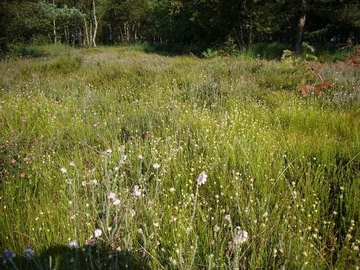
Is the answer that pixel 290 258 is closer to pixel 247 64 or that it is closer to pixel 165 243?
pixel 165 243

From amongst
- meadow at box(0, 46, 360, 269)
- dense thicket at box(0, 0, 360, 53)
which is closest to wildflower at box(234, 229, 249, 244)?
meadow at box(0, 46, 360, 269)

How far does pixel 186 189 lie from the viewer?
2412 millimetres

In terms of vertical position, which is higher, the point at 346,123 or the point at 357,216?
the point at 346,123

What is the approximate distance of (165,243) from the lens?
184 cm

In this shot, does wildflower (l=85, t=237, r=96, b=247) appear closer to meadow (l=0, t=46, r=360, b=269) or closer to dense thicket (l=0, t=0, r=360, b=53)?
meadow (l=0, t=46, r=360, b=269)

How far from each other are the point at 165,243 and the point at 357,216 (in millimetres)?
1471

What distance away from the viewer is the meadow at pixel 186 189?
5.60 ft

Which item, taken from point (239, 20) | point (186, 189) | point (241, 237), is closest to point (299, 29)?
point (239, 20)

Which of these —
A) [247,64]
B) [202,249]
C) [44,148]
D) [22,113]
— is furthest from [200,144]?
[247,64]

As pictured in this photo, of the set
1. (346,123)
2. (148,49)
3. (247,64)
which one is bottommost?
(346,123)

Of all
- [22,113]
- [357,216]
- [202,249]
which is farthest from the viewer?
[22,113]

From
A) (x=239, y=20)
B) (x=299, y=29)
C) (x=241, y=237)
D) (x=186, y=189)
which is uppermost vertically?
(x=239, y=20)

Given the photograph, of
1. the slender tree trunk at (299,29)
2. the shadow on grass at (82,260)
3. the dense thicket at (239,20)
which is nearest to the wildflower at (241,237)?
the shadow on grass at (82,260)

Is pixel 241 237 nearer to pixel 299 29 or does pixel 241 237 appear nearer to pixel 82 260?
pixel 82 260
